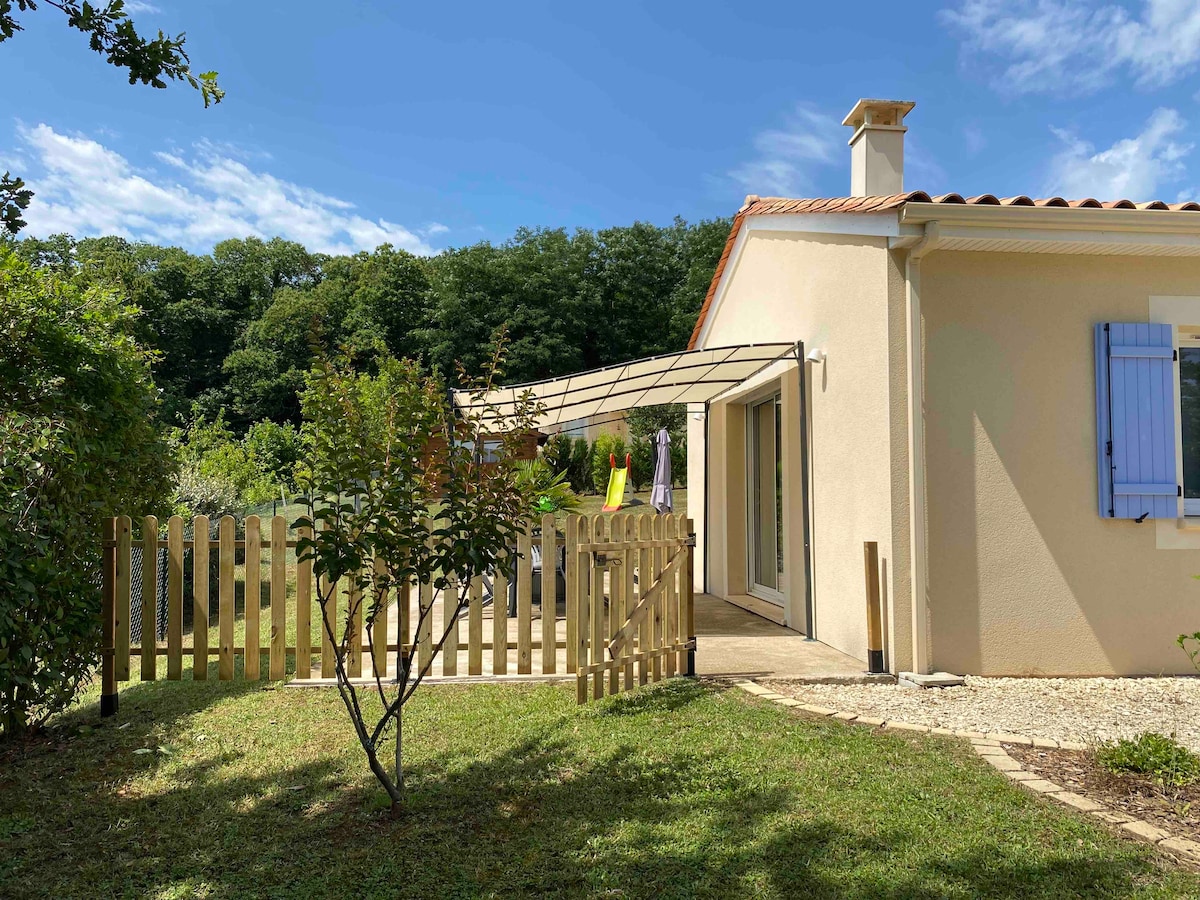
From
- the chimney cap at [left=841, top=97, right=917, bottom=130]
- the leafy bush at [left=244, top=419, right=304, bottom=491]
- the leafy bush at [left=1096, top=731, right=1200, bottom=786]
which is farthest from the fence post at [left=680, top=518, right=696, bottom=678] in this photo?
the leafy bush at [left=244, top=419, right=304, bottom=491]

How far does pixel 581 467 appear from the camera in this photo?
29219mm

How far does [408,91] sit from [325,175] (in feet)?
149

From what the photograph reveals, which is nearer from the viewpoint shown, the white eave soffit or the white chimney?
the white eave soffit

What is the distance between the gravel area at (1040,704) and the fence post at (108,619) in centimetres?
449

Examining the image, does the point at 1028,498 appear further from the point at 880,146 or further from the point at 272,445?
the point at 272,445

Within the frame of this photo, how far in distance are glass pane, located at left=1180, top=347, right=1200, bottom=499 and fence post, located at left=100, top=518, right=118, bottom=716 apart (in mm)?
8065

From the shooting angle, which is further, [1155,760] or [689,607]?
[689,607]

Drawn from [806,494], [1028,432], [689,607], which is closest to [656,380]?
[806,494]

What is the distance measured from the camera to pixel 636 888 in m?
2.85

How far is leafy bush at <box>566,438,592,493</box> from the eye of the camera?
2889cm

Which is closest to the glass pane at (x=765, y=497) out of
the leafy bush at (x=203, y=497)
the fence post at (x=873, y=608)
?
the fence post at (x=873, y=608)

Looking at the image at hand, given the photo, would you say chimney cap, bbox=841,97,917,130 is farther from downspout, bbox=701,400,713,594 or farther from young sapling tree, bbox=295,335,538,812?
young sapling tree, bbox=295,335,538,812

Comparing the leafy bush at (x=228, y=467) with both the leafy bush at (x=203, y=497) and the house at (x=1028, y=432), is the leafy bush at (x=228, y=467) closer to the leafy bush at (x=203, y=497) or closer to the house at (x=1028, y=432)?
the leafy bush at (x=203, y=497)

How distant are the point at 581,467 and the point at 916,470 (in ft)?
76.9
